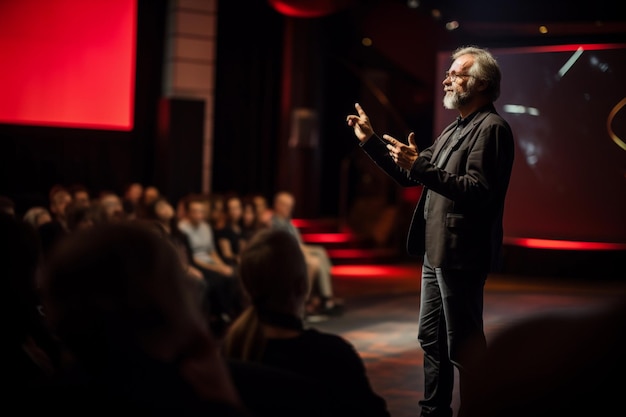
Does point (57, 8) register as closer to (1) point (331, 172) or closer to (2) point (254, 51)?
(2) point (254, 51)

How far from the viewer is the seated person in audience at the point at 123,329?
1050 millimetres

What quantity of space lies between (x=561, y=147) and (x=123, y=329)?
8.46 m

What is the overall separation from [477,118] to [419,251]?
0.47 metres

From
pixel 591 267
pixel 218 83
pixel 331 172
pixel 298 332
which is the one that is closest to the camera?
pixel 298 332

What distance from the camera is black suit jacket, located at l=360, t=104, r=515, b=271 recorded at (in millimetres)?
2580

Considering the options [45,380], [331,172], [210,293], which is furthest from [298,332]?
[331,172]

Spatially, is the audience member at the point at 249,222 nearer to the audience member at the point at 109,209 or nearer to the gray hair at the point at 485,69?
the audience member at the point at 109,209

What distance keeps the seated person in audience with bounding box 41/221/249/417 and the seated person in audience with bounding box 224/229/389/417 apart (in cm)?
49

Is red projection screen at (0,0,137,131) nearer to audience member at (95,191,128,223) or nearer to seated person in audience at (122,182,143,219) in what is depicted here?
seated person in audience at (122,182,143,219)

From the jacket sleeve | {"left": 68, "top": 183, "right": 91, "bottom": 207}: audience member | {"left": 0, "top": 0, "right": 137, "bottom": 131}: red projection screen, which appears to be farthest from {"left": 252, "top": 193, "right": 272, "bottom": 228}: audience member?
the jacket sleeve

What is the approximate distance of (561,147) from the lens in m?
9.01

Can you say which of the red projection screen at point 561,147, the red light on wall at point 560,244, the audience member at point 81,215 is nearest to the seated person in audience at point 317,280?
the audience member at point 81,215

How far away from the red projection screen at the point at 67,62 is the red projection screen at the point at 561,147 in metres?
3.52

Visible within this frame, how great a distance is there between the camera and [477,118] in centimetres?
275
